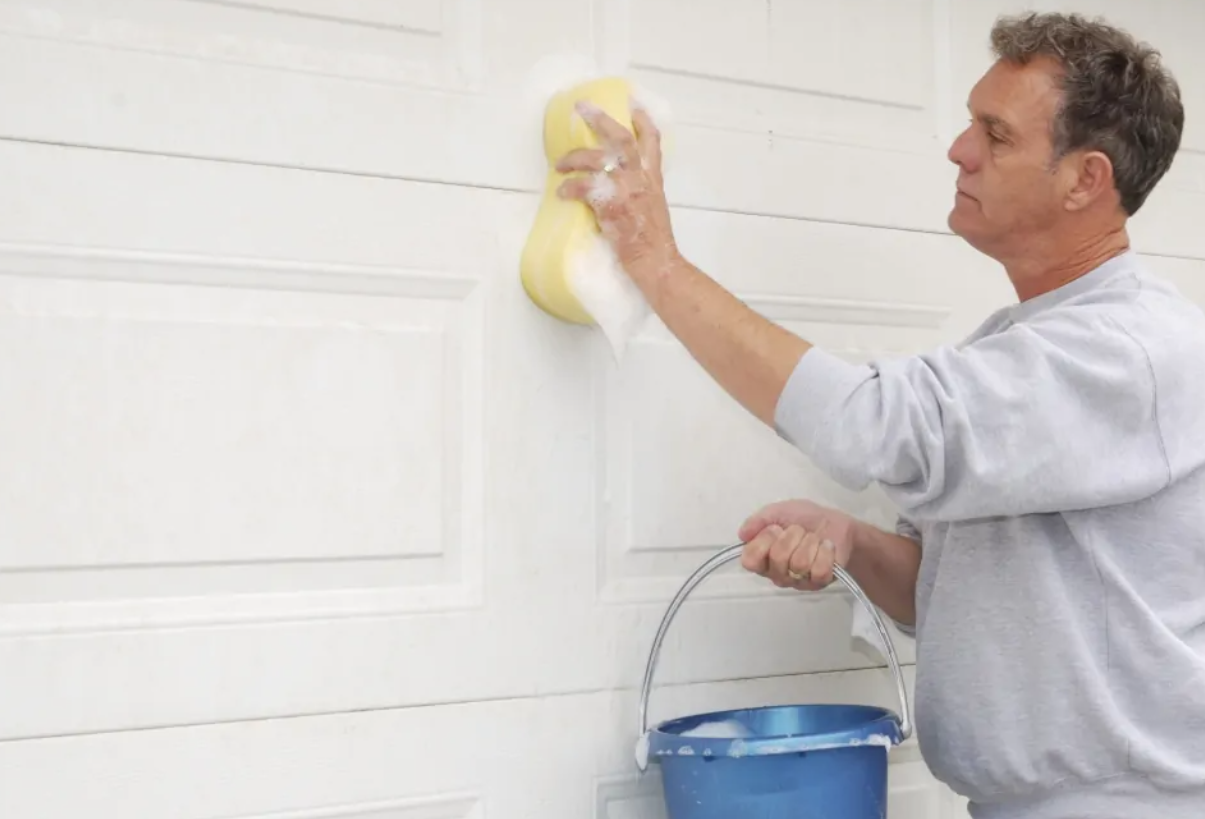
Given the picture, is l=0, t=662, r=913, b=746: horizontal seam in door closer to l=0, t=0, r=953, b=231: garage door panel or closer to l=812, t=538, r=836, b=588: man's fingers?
l=812, t=538, r=836, b=588: man's fingers

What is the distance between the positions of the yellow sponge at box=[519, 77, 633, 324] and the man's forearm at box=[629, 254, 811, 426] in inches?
3.0

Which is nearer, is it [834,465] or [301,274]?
[834,465]

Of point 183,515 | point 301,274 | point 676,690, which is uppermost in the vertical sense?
point 301,274

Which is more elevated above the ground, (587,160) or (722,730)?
(587,160)

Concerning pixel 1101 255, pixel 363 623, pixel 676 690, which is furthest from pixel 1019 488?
pixel 363 623

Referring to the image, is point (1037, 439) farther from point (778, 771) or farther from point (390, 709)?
point (390, 709)

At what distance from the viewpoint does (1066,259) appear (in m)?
1.46

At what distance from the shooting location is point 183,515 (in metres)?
1.28

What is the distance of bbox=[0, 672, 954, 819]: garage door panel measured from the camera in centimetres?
123

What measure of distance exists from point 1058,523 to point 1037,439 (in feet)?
0.57

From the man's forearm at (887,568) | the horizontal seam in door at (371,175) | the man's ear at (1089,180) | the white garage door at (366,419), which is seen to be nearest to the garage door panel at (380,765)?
the white garage door at (366,419)

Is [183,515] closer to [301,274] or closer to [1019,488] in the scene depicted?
[301,274]

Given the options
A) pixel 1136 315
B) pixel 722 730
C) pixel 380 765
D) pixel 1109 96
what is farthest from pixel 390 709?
pixel 1109 96

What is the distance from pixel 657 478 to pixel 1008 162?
1.76 feet
